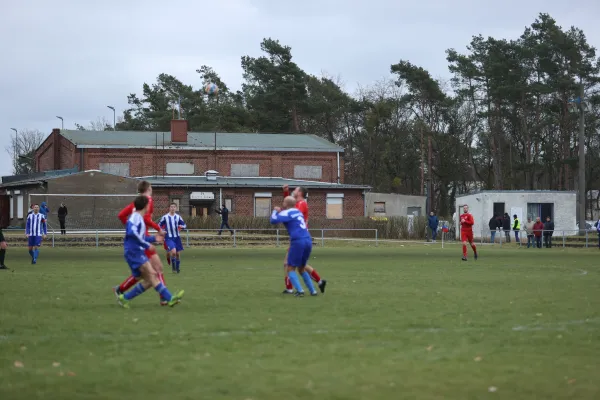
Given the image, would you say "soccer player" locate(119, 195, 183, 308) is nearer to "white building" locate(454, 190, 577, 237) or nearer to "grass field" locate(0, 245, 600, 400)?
"grass field" locate(0, 245, 600, 400)

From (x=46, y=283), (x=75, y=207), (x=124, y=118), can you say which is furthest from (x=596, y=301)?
(x=124, y=118)

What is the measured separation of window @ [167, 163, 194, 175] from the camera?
72.6 metres

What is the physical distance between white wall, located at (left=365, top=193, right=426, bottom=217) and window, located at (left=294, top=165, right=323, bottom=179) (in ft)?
14.9

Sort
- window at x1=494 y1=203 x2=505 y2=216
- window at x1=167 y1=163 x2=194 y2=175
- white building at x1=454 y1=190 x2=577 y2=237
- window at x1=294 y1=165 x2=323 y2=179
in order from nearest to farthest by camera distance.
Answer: white building at x1=454 y1=190 x2=577 y2=237 < window at x1=494 y1=203 x2=505 y2=216 < window at x1=167 y1=163 x2=194 y2=175 < window at x1=294 y1=165 x2=323 y2=179

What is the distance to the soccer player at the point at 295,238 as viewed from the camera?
1627 centimetres

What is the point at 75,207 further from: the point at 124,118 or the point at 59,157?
the point at 124,118

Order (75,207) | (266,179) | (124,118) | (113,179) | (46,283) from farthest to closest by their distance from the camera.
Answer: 1. (124,118)
2. (266,179)
3. (113,179)
4. (75,207)
5. (46,283)

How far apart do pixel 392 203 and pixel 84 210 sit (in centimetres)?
3066

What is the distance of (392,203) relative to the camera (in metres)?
76.4

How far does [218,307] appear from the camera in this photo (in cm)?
1451

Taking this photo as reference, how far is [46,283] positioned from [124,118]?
328 ft

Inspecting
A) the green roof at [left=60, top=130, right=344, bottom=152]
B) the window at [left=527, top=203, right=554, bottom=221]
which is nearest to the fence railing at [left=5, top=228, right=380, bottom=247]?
the window at [left=527, top=203, right=554, bottom=221]

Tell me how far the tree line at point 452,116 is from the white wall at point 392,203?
11.1m

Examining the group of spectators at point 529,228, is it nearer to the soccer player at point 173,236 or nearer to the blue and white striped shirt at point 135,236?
the soccer player at point 173,236
